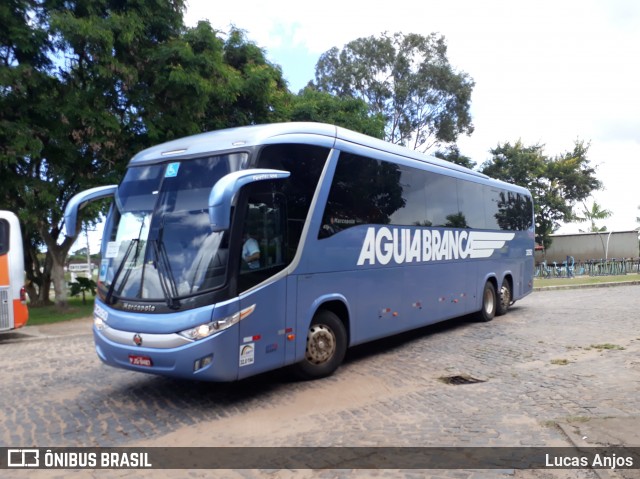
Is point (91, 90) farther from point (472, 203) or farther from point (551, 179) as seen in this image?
point (551, 179)

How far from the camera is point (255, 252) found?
21.4 feet

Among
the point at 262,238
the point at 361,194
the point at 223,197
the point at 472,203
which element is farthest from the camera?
the point at 472,203

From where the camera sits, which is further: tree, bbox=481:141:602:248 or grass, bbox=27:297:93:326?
tree, bbox=481:141:602:248

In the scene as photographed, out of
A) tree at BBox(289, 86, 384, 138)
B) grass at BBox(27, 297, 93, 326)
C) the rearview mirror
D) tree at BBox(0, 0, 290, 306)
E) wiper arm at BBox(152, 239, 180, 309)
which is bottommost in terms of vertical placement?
grass at BBox(27, 297, 93, 326)

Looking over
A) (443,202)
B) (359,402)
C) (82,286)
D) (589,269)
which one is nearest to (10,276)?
(359,402)

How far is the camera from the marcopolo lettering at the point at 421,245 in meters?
8.80

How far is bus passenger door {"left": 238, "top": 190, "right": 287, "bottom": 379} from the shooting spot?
632 cm

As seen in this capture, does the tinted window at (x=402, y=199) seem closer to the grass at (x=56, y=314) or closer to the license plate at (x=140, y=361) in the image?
the license plate at (x=140, y=361)

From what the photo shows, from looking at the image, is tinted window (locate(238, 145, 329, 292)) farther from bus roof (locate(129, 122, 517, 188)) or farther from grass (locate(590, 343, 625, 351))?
grass (locate(590, 343, 625, 351))

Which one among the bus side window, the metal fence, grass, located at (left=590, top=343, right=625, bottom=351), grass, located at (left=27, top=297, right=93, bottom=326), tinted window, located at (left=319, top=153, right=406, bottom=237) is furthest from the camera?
the metal fence

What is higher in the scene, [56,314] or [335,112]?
[335,112]

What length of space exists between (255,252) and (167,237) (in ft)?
3.40

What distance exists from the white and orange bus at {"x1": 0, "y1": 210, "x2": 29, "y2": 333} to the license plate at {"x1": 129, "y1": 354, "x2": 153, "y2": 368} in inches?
295

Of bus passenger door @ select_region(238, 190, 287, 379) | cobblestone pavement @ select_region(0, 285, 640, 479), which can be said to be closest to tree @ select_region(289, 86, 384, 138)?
cobblestone pavement @ select_region(0, 285, 640, 479)
